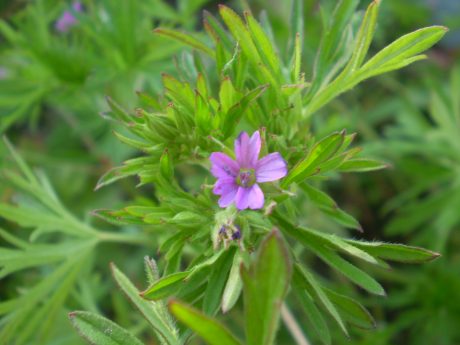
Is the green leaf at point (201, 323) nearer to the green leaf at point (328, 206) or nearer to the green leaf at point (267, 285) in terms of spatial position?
the green leaf at point (267, 285)

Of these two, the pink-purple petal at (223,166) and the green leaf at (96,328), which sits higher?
the pink-purple petal at (223,166)

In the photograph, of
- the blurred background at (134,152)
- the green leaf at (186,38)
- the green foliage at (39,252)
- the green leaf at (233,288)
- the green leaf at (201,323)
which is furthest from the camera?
the blurred background at (134,152)

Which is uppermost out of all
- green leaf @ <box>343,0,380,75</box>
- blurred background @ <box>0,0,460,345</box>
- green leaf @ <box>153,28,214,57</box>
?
green leaf @ <box>153,28,214,57</box>

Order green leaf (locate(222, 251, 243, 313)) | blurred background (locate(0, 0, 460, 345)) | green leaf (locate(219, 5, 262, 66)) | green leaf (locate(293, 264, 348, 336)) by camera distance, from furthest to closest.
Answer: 1. blurred background (locate(0, 0, 460, 345))
2. green leaf (locate(219, 5, 262, 66))
3. green leaf (locate(293, 264, 348, 336))
4. green leaf (locate(222, 251, 243, 313))

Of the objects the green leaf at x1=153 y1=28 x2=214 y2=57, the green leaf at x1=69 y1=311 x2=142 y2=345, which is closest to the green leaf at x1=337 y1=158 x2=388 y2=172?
the green leaf at x1=153 y1=28 x2=214 y2=57

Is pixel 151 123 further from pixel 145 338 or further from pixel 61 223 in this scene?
pixel 145 338

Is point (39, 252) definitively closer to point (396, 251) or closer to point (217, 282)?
point (217, 282)

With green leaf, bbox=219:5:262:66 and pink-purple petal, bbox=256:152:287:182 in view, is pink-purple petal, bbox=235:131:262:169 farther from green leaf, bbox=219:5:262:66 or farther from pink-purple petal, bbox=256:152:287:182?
green leaf, bbox=219:5:262:66

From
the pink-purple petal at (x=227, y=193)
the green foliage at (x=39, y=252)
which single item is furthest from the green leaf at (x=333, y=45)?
the green foliage at (x=39, y=252)
